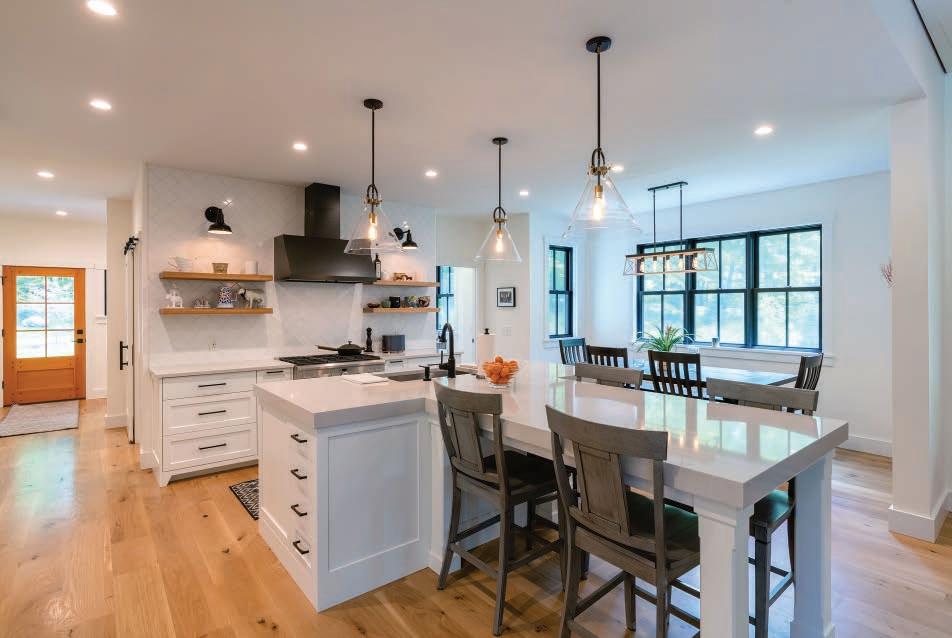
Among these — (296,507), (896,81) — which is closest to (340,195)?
(296,507)

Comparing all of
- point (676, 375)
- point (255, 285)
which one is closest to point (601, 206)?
point (676, 375)

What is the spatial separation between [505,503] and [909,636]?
1.78 meters

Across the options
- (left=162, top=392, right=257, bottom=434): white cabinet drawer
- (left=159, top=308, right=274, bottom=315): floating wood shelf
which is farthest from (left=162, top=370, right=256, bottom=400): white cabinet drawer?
(left=159, top=308, right=274, bottom=315): floating wood shelf

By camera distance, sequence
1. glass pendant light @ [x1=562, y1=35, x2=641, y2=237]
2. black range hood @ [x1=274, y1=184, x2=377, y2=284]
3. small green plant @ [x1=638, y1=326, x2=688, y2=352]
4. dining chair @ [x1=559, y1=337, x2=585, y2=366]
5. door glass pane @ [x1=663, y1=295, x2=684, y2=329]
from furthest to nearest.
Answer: door glass pane @ [x1=663, y1=295, x2=684, y2=329] < small green plant @ [x1=638, y1=326, x2=688, y2=352] < dining chair @ [x1=559, y1=337, x2=585, y2=366] < black range hood @ [x1=274, y1=184, x2=377, y2=284] < glass pendant light @ [x1=562, y1=35, x2=641, y2=237]

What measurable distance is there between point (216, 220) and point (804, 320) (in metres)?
5.94

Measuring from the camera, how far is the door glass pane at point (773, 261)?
5441mm

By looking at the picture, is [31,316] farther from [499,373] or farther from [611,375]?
[611,375]

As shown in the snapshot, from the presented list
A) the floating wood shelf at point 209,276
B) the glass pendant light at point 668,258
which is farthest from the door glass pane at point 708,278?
the floating wood shelf at point 209,276

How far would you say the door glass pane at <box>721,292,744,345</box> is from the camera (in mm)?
5797

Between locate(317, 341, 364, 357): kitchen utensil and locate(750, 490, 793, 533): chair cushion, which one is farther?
locate(317, 341, 364, 357): kitchen utensil

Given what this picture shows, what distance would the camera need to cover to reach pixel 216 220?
14.6ft

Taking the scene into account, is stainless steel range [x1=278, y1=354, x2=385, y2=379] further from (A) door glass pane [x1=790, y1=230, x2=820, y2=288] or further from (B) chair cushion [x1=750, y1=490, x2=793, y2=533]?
(A) door glass pane [x1=790, y1=230, x2=820, y2=288]

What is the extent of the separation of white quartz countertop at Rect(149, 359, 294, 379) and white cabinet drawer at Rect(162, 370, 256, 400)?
5 cm

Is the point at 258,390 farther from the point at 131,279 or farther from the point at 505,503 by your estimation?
the point at 131,279
